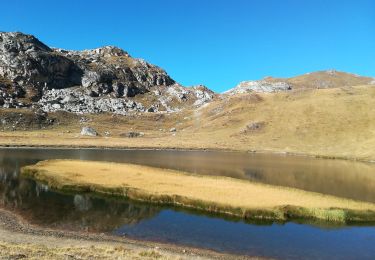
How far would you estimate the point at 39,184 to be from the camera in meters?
61.5

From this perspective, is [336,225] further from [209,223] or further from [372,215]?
[209,223]

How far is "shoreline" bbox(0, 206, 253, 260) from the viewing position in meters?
30.6

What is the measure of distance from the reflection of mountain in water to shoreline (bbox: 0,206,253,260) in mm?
2586

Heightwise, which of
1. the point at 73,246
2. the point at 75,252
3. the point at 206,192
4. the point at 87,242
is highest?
the point at 206,192

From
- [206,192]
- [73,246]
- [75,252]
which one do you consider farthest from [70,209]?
[75,252]

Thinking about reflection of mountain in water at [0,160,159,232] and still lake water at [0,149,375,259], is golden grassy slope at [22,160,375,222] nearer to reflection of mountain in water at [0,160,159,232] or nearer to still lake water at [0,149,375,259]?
still lake water at [0,149,375,259]

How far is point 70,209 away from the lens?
46.2 meters

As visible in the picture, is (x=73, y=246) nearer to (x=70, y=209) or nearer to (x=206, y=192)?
(x=70, y=209)

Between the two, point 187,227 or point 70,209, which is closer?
point 187,227

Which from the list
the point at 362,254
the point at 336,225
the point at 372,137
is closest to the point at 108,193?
the point at 336,225

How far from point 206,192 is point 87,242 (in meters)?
25.1

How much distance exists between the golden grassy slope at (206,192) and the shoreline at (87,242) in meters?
14.8

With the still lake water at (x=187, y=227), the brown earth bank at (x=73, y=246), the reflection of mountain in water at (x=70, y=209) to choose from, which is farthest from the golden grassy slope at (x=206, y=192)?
the brown earth bank at (x=73, y=246)

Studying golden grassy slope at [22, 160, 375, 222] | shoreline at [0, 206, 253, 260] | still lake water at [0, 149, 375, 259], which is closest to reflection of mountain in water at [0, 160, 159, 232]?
still lake water at [0, 149, 375, 259]
